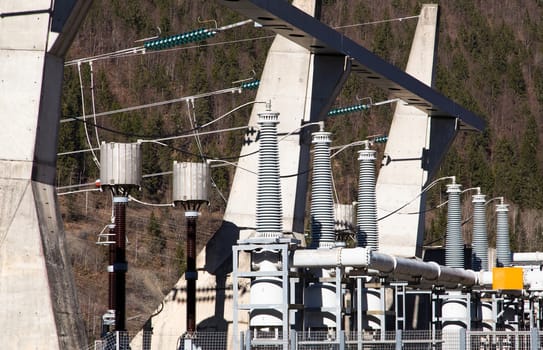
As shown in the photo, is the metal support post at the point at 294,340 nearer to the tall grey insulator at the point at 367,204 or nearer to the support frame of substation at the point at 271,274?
the support frame of substation at the point at 271,274

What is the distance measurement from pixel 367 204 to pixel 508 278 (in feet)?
16.8

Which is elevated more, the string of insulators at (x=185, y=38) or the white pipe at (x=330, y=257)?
the string of insulators at (x=185, y=38)

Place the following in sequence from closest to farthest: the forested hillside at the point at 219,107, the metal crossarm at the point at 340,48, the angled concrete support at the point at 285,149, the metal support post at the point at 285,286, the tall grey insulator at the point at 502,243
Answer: the metal support post at the point at 285,286 < the metal crossarm at the point at 340,48 < the angled concrete support at the point at 285,149 < the tall grey insulator at the point at 502,243 < the forested hillside at the point at 219,107

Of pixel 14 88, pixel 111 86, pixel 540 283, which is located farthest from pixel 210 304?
pixel 111 86

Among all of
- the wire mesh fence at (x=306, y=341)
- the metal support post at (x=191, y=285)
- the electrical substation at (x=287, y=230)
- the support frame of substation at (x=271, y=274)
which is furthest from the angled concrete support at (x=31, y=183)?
the metal support post at (x=191, y=285)

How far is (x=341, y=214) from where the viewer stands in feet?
159

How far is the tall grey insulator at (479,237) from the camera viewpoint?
159 feet

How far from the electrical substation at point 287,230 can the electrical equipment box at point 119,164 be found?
4 centimetres

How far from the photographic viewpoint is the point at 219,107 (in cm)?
12694

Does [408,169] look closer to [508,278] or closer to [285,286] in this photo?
[508,278]

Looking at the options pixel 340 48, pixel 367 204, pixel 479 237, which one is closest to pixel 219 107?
pixel 479 237

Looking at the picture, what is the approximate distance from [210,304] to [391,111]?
98.8 metres

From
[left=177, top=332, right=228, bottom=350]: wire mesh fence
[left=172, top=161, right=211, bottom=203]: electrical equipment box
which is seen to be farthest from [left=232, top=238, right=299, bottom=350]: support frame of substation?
[left=172, top=161, right=211, bottom=203]: electrical equipment box

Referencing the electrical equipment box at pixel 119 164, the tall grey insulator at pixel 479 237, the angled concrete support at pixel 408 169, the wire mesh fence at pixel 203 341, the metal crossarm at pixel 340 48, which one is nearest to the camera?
the electrical equipment box at pixel 119 164
